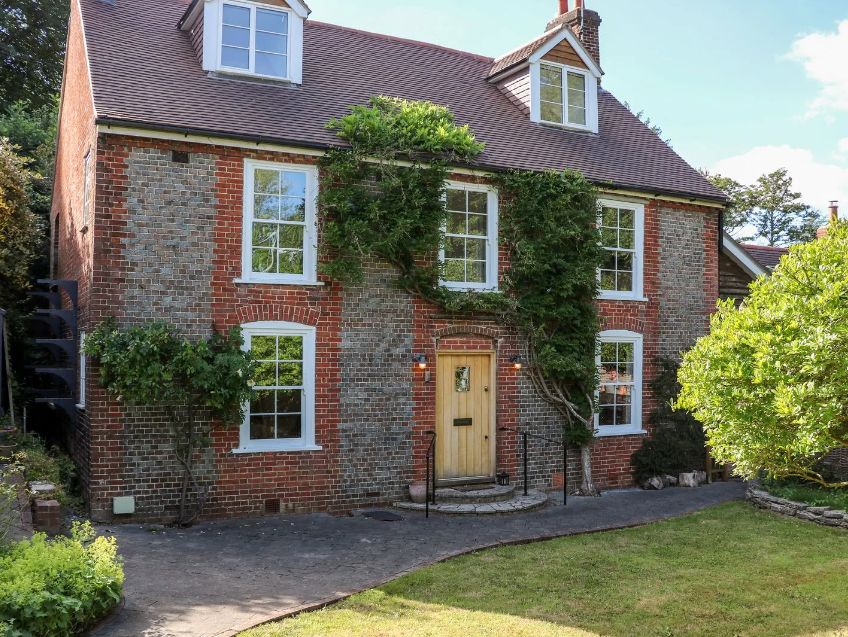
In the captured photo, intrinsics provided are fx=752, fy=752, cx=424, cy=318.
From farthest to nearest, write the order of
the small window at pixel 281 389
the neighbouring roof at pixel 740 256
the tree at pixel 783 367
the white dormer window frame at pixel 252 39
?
the neighbouring roof at pixel 740 256, the white dormer window frame at pixel 252 39, the small window at pixel 281 389, the tree at pixel 783 367

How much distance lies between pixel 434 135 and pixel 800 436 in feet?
27.5

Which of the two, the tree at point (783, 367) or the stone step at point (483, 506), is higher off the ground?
the tree at point (783, 367)

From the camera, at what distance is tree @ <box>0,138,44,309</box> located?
15.2 meters

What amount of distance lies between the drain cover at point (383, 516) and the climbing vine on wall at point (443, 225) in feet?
11.8

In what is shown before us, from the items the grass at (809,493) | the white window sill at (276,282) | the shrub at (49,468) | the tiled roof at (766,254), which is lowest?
the grass at (809,493)

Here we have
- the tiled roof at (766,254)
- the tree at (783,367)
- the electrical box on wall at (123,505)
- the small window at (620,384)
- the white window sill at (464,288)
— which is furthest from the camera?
the tiled roof at (766,254)

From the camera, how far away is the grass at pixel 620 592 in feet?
23.3

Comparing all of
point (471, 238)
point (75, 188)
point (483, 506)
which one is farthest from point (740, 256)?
point (75, 188)

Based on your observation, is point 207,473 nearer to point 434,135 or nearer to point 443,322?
point 443,322

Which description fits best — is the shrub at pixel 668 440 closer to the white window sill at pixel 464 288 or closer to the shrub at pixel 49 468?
the white window sill at pixel 464 288

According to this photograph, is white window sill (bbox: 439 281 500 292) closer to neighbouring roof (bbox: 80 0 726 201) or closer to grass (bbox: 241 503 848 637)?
neighbouring roof (bbox: 80 0 726 201)

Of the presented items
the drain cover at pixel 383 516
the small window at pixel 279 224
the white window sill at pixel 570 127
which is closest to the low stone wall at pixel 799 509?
the drain cover at pixel 383 516

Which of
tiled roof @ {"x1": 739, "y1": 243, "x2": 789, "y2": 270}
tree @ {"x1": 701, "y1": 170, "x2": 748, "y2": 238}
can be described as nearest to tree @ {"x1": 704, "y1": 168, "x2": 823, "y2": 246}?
tree @ {"x1": 701, "y1": 170, "x2": 748, "y2": 238}

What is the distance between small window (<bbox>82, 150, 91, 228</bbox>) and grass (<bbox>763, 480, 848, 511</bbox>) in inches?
487
